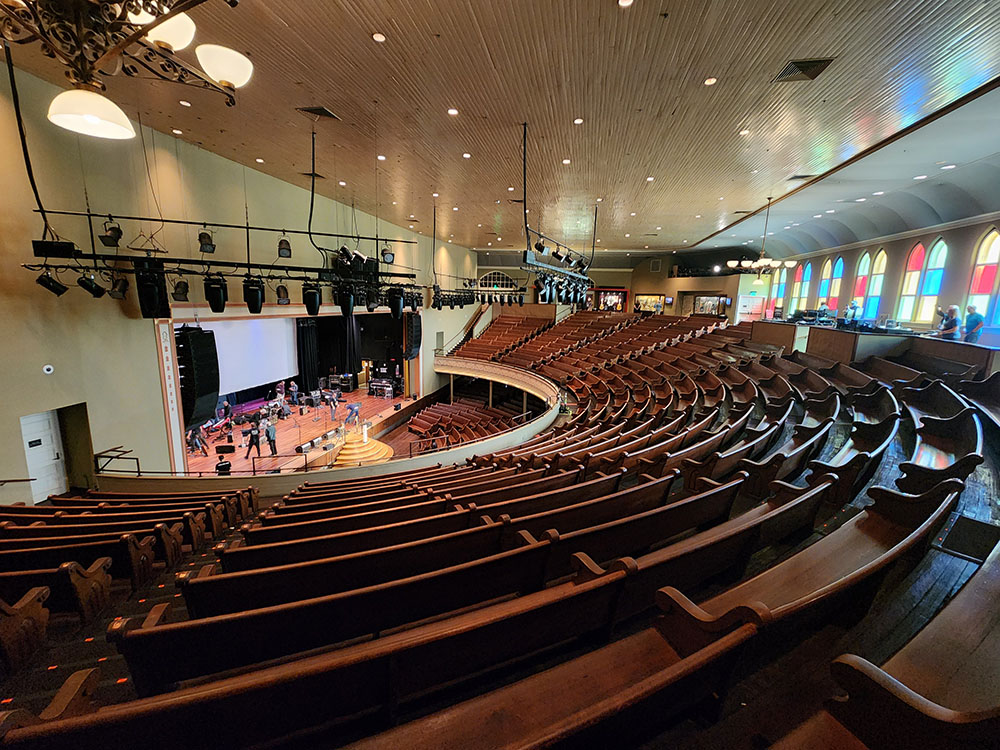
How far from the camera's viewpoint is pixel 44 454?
6027 mm

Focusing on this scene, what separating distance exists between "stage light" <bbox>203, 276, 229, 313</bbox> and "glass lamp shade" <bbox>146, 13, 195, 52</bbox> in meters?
3.98

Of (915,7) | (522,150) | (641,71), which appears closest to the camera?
(915,7)

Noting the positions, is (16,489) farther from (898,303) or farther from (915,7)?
(898,303)

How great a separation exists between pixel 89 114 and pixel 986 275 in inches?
590

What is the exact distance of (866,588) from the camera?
1.38 metres

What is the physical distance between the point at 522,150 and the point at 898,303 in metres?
12.3

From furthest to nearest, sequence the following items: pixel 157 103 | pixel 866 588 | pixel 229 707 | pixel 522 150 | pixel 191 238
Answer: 1. pixel 191 238
2. pixel 522 150
3. pixel 157 103
4. pixel 866 588
5. pixel 229 707

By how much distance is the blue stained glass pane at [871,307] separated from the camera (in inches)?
479

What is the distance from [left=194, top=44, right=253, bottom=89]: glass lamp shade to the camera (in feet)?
7.94

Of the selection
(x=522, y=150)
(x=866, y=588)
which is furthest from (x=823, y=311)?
(x=866, y=588)

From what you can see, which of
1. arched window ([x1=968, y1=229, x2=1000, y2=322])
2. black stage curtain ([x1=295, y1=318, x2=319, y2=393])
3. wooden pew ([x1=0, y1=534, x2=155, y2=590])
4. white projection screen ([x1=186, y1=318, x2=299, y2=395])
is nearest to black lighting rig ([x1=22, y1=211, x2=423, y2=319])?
wooden pew ([x1=0, y1=534, x2=155, y2=590])

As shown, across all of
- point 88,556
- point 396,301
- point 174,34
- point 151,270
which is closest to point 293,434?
point 396,301

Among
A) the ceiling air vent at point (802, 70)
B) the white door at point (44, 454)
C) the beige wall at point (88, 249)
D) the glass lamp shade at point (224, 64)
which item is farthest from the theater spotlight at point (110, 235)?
the ceiling air vent at point (802, 70)

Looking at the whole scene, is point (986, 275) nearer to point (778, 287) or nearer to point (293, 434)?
point (778, 287)
